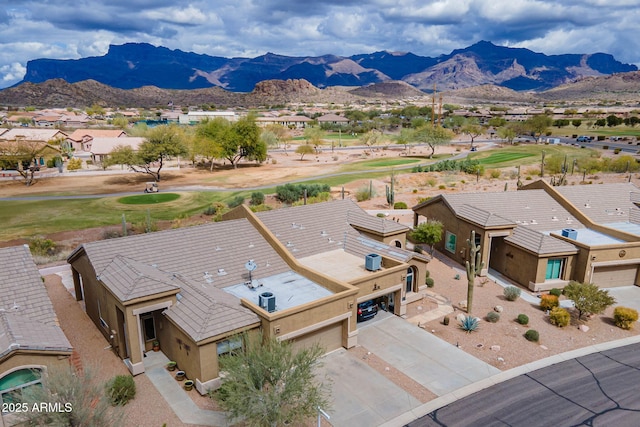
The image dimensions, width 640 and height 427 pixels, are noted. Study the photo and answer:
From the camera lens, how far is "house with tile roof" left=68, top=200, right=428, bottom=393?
770 inches

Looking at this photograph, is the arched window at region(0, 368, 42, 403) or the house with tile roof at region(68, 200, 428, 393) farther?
the house with tile roof at region(68, 200, 428, 393)

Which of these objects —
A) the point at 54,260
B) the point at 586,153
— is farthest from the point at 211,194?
the point at 586,153

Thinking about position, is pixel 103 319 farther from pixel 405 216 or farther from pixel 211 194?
pixel 211 194

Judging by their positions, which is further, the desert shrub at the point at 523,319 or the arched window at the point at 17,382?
the desert shrub at the point at 523,319

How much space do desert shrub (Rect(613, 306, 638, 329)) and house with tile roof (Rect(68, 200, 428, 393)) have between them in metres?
11.0

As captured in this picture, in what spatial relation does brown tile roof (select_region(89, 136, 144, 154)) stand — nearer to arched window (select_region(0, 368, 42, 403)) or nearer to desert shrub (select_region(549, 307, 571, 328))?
arched window (select_region(0, 368, 42, 403))

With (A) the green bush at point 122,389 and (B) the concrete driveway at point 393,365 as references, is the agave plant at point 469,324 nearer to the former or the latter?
(B) the concrete driveway at point 393,365

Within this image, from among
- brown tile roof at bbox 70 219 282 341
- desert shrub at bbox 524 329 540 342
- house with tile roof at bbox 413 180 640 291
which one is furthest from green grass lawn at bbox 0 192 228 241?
desert shrub at bbox 524 329 540 342

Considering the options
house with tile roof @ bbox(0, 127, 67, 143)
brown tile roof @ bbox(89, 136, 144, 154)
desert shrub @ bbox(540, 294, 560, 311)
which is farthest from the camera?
house with tile roof @ bbox(0, 127, 67, 143)

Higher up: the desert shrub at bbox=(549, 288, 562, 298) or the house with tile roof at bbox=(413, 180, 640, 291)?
the house with tile roof at bbox=(413, 180, 640, 291)

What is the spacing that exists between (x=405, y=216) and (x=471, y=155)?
200 ft

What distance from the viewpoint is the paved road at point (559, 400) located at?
57.3 feet

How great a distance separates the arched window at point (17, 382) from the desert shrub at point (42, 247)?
84.2 feet

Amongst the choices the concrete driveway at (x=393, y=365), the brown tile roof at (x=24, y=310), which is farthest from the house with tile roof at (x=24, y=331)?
the concrete driveway at (x=393, y=365)
